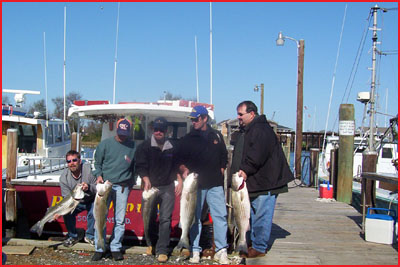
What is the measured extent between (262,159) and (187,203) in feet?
3.42

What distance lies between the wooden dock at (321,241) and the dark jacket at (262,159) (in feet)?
3.18

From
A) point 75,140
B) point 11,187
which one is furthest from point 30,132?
point 11,187

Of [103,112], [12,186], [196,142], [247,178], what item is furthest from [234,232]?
[12,186]

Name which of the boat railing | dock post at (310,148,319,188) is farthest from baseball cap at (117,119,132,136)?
dock post at (310,148,319,188)

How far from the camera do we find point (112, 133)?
30.8 ft

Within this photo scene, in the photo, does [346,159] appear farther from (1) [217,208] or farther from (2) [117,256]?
(2) [117,256]

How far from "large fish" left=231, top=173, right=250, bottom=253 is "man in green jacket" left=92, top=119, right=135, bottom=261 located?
5.09 ft

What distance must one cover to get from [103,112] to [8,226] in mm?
2994

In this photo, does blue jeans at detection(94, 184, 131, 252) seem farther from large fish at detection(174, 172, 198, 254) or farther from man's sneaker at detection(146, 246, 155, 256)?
large fish at detection(174, 172, 198, 254)

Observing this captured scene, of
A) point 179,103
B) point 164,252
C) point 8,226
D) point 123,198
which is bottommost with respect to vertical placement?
point 8,226

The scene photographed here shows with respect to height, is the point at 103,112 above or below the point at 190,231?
above

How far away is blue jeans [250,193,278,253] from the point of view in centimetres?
530

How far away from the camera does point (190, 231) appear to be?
18.3ft

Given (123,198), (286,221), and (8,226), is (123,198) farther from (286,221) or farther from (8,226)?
(8,226)
